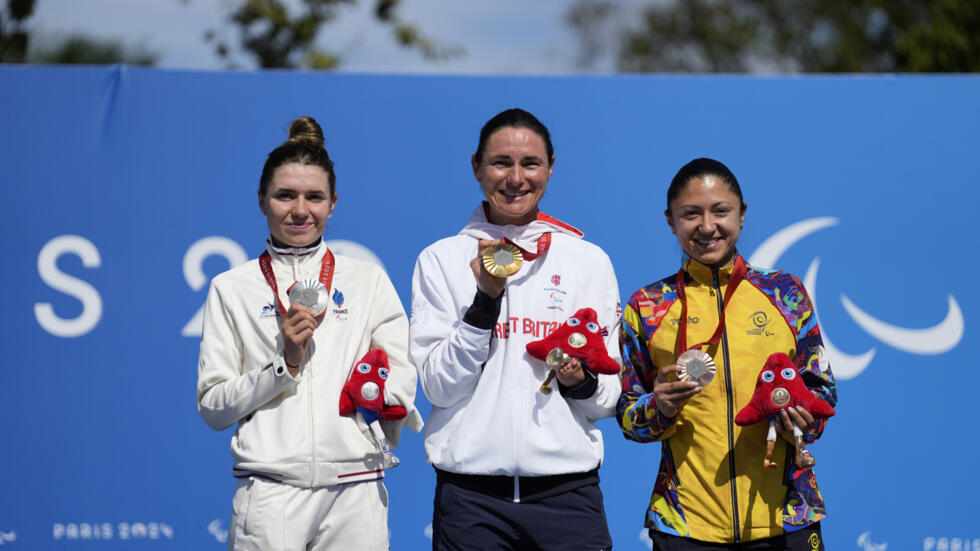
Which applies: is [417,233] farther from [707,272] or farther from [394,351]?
[707,272]

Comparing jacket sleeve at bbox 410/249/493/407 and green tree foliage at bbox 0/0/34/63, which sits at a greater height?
green tree foliage at bbox 0/0/34/63

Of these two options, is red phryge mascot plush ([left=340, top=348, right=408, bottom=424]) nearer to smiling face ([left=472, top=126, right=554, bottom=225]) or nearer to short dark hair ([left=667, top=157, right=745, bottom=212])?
smiling face ([left=472, top=126, right=554, bottom=225])

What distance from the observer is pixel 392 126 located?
14.0ft

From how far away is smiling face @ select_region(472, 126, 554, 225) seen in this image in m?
2.62

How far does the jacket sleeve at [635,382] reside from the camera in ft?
8.26

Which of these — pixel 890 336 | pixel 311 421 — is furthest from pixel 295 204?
pixel 890 336

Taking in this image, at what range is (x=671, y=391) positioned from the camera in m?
2.37

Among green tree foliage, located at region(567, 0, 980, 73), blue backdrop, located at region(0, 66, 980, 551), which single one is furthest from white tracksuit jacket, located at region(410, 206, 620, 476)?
green tree foliage, located at region(567, 0, 980, 73)

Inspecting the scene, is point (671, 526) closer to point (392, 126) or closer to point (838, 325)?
point (838, 325)

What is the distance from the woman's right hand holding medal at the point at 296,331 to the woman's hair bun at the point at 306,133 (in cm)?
70

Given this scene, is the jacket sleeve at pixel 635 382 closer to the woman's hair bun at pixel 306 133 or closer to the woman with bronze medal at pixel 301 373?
the woman with bronze medal at pixel 301 373

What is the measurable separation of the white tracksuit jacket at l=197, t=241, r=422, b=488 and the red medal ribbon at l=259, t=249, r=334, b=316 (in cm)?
2

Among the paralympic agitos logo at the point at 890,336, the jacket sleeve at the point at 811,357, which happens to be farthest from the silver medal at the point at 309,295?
the paralympic agitos logo at the point at 890,336

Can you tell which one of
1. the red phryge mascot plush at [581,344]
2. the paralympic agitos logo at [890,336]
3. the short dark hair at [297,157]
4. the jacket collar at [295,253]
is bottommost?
the red phryge mascot plush at [581,344]
